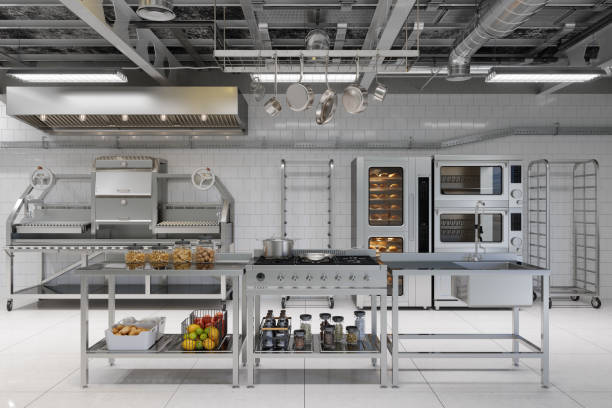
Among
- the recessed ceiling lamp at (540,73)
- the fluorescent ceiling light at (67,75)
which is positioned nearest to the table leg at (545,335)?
the recessed ceiling lamp at (540,73)

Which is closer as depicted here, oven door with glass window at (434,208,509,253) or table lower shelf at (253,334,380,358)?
table lower shelf at (253,334,380,358)

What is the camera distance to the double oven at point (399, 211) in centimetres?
661

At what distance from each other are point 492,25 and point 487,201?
117 inches

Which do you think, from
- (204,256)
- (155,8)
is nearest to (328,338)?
(204,256)

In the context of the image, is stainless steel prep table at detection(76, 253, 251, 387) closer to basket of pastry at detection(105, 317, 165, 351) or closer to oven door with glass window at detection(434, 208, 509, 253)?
basket of pastry at detection(105, 317, 165, 351)

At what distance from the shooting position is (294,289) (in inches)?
144

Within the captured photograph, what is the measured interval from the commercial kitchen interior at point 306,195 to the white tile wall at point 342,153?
3cm

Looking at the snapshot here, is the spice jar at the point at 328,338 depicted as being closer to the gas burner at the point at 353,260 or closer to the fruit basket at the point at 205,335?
the gas burner at the point at 353,260

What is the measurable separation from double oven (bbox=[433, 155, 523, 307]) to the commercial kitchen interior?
0.03 metres

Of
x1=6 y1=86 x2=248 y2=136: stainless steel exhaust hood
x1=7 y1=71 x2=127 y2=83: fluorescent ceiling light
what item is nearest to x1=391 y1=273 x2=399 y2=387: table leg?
x1=6 y1=86 x2=248 y2=136: stainless steel exhaust hood

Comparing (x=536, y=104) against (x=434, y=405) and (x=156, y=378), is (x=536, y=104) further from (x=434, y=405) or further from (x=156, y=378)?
(x=156, y=378)

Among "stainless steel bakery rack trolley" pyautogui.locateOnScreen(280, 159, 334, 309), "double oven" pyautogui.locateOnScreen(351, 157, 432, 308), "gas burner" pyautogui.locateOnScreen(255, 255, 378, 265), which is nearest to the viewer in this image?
"gas burner" pyautogui.locateOnScreen(255, 255, 378, 265)

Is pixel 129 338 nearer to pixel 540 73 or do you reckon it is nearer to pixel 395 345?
pixel 395 345

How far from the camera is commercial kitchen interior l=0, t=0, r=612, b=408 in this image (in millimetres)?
3793
